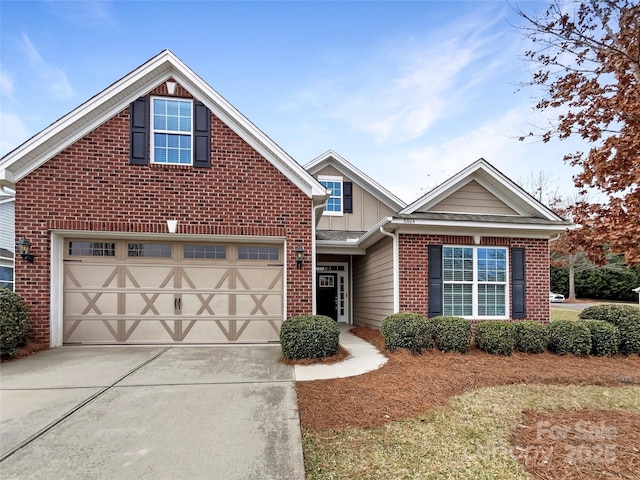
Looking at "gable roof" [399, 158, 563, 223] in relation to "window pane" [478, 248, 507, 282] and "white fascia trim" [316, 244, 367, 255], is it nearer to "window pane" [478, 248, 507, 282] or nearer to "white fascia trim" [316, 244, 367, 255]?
"window pane" [478, 248, 507, 282]

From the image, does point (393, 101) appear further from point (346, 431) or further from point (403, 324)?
point (346, 431)

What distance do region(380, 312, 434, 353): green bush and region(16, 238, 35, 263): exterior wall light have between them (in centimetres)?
770

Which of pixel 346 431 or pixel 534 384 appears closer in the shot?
pixel 346 431

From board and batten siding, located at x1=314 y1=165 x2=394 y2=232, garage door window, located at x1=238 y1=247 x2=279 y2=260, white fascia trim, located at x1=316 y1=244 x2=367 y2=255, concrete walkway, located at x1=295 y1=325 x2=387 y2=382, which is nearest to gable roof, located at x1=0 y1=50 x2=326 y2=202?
garage door window, located at x1=238 y1=247 x2=279 y2=260

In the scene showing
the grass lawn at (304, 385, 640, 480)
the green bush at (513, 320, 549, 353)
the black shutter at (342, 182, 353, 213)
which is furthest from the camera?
the black shutter at (342, 182, 353, 213)

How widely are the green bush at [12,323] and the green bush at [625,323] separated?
41.2ft

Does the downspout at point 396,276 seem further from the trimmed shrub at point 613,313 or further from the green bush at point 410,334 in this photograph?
the trimmed shrub at point 613,313

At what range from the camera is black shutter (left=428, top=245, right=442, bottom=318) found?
29.6 feet

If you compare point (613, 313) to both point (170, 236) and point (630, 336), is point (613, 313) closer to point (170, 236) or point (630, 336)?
point (630, 336)

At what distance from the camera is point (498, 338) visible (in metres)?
7.61

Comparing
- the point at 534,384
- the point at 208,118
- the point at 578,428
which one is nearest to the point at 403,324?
the point at 534,384

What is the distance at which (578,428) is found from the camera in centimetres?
408

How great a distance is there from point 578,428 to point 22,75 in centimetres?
1452

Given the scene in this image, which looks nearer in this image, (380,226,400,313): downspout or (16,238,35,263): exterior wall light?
(16,238,35,263): exterior wall light
